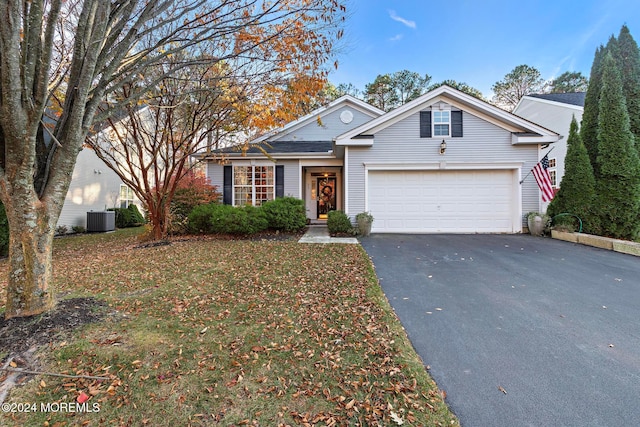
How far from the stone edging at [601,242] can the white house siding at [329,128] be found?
943 centimetres

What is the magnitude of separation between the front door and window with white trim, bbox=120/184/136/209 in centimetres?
1131

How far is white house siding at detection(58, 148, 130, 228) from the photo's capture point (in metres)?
12.4

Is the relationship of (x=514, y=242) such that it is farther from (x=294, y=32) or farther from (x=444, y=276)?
(x=294, y=32)

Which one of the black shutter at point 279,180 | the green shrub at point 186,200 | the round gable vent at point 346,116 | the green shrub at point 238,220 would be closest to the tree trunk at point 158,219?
the green shrub at point 186,200

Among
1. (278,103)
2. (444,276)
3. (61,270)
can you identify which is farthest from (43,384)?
(278,103)

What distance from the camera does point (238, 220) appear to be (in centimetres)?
927

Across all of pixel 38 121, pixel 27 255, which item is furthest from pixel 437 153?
pixel 27 255

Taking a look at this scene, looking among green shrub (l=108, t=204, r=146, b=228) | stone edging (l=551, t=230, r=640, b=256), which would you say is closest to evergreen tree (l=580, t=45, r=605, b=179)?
stone edging (l=551, t=230, r=640, b=256)

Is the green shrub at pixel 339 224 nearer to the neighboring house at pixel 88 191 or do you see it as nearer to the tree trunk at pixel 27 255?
the tree trunk at pixel 27 255

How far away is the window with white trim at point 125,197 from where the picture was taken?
15.9 m

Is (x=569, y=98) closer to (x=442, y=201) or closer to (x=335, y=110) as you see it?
(x=442, y=201)

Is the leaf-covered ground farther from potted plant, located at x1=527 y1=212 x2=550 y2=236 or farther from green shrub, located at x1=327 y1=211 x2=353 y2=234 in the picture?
potted plant, located at x1=527 y1=212 x2=550 y2=236

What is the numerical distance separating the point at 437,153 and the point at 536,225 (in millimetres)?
4028

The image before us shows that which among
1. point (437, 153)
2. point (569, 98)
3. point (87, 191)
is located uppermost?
point (569, 98)
